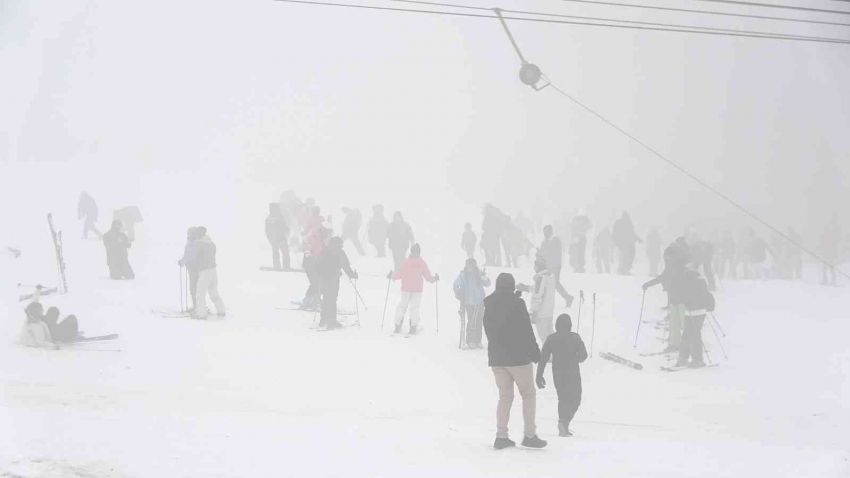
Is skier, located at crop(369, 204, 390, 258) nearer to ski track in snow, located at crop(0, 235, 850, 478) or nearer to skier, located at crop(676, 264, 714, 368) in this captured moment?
ski track in snow, located at crop(0, 235, 850, 478)

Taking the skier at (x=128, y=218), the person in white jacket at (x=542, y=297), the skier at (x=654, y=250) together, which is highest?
the skier at (x=128, y=218)

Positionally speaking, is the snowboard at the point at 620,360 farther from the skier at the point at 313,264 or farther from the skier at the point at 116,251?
the skier at the point at 116,251

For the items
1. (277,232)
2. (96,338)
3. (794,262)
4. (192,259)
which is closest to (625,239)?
(794,262)

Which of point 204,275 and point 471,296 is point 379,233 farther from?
point 471,296

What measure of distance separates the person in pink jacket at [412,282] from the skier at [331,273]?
671 mm

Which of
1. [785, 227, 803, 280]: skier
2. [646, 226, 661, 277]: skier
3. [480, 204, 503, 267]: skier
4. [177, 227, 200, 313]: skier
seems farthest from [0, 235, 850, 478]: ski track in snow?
[785, 227, 803, 280]: skier

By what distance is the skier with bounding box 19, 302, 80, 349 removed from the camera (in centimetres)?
970

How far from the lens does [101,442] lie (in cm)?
603

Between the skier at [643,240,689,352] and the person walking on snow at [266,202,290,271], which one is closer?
the skier at [643,240,689,352]

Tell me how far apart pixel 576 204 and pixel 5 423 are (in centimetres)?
3223

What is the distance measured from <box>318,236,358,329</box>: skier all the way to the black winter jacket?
5445 mm

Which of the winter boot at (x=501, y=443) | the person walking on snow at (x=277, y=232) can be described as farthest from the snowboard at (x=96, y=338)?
the winter boot at (x=501, y=443)

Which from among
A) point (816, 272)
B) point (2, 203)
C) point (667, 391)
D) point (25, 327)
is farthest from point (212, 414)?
point (2, 203)

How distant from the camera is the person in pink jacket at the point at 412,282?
37.3ft
